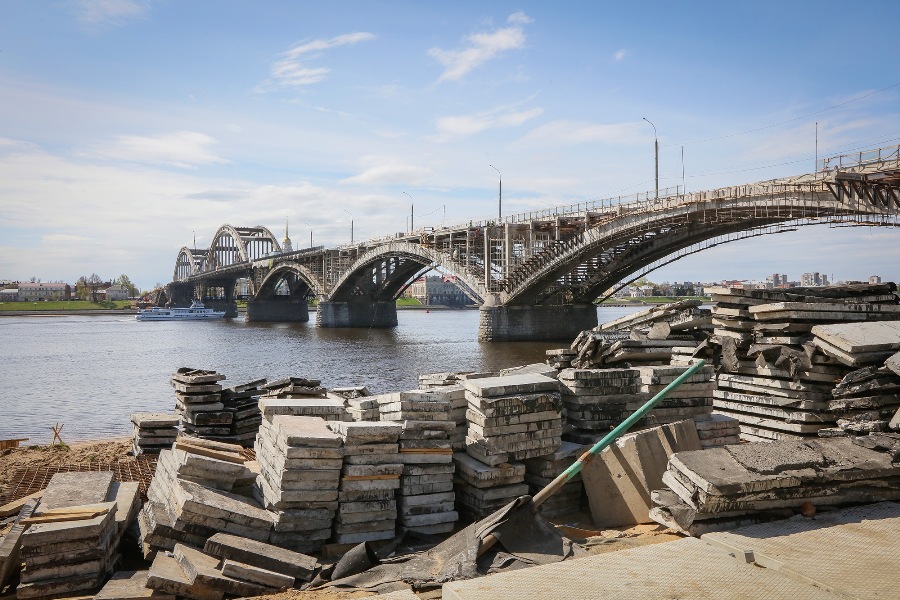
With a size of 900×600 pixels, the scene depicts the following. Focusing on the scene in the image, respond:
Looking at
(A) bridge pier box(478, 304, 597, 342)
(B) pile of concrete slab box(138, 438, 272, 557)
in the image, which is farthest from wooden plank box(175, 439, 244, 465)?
(A) bridge pier box(478, 304, 597, 342)

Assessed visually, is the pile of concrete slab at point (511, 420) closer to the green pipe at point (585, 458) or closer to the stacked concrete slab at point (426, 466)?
the stacked concrete slab at point (426, 466)

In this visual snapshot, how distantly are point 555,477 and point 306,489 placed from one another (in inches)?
121

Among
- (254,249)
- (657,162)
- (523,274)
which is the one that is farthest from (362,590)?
(254,249)

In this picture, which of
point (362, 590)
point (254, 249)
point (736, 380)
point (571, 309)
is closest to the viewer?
point (362, 590)

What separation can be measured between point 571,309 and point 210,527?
2117 inches

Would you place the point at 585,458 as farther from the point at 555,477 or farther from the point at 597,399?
the point at 597,399

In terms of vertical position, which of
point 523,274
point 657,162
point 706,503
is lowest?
point 706,503

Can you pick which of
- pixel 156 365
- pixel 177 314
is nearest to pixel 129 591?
pixel 156 365

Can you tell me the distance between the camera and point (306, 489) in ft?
25.4

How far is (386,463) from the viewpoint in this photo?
8039 millimetres

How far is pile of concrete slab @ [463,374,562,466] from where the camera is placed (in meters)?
8.36

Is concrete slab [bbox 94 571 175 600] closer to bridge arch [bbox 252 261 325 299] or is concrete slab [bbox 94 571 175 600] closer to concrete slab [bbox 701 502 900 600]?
concrete slab [bbox 701 502 900 600]

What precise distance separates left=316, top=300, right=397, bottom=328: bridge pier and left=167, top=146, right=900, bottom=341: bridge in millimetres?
128

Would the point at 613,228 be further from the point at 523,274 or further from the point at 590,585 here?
the point at 590,585
